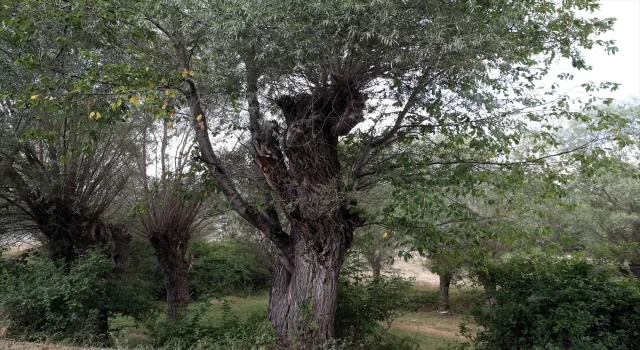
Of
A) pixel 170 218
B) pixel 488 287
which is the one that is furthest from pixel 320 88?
pixel 170 218

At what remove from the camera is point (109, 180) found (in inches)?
428

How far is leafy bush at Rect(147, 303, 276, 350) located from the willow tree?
355 mm

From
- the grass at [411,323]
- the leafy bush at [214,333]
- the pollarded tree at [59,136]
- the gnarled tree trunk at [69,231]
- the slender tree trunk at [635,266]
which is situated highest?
the pollarded tree at [59,136]

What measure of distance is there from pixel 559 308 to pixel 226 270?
17638 mm

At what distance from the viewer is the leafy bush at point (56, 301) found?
26.0ft

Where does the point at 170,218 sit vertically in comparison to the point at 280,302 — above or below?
above

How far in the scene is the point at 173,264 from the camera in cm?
1302

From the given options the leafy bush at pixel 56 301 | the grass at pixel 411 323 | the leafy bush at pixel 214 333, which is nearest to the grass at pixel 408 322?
the grass at pixel 411 323

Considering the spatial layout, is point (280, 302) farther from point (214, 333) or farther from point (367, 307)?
point (367, 307)

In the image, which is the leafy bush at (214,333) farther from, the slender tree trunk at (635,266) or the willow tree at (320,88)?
the slender tree trunk at (635,266)

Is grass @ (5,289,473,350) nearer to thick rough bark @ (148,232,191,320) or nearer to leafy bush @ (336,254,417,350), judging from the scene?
thick rough bark @ (148,232,191,320)

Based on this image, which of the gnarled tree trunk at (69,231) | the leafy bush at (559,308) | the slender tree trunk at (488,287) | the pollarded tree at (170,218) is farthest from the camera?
the pollarded tree at (170,218)

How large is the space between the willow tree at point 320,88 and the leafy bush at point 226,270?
13.5 m

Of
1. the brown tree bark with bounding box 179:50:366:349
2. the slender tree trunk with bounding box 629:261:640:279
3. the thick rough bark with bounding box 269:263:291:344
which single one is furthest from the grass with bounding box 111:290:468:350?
the slender tree trunk with bounding box 629:261:640:279
